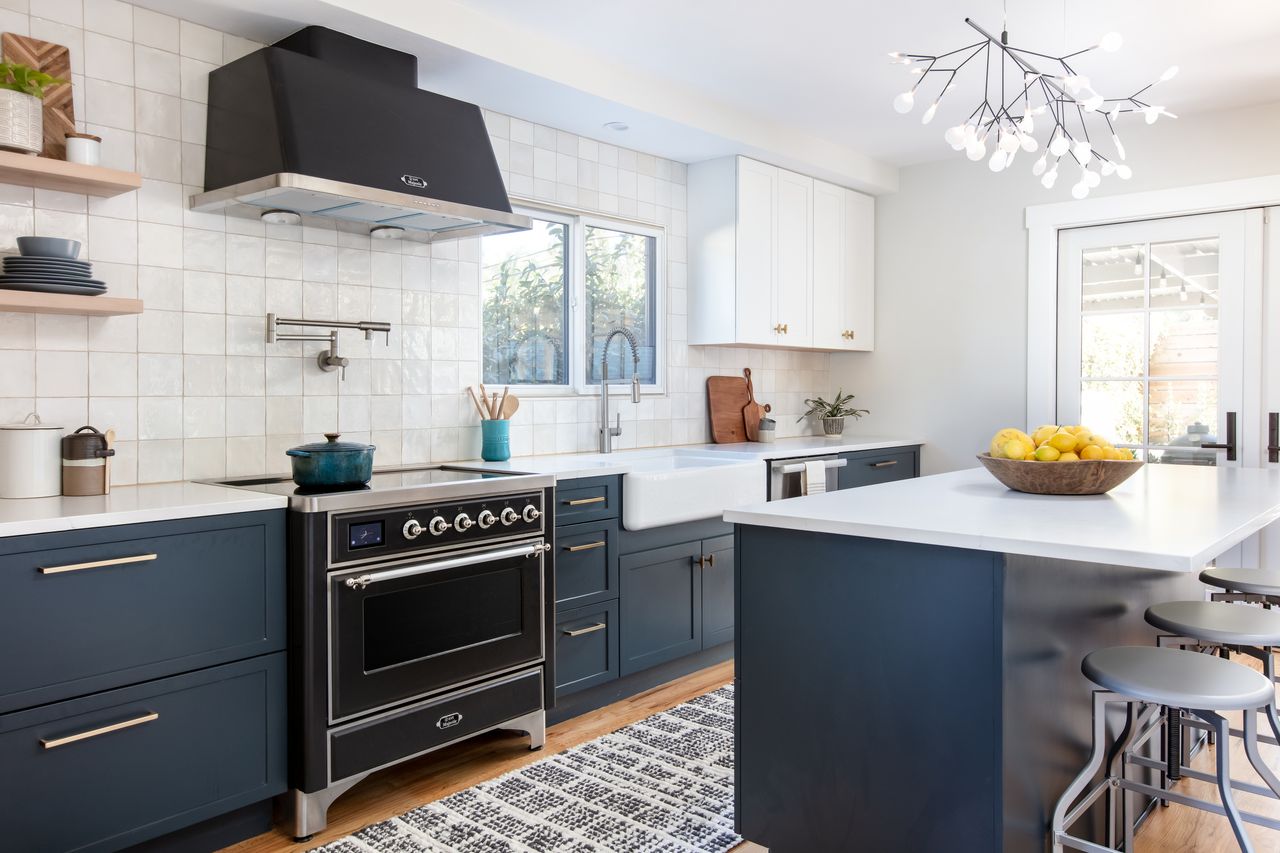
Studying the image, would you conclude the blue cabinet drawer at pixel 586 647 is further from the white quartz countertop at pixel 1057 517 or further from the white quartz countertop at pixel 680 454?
the white quartz countertop at pixel 1057 517

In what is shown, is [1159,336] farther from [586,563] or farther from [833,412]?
[586,563]

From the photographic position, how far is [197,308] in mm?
2773

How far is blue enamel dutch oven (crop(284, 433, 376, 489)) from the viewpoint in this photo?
2506mm

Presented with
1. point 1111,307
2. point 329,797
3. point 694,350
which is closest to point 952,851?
point 329,797

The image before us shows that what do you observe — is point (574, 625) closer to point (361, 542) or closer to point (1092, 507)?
point (361, 542)

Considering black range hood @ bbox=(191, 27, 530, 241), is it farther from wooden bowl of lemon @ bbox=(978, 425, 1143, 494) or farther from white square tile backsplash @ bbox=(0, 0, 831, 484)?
wooden bowl of lemon @ bbox=(978, 425, 1143, 494)

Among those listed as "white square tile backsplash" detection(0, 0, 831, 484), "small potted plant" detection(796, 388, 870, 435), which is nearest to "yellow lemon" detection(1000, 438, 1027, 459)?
"white square tile backsplash" detection(0, 0, 831, 484)

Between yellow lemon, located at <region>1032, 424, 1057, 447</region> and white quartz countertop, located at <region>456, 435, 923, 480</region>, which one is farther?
white quartz countertop, located at <region>456, 435, 923, 480</region>

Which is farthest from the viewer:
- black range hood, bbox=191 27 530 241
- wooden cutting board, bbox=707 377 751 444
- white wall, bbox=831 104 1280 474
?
white wall, bbox=831 104 1280 474

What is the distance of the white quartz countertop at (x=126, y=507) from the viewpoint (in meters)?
1.94

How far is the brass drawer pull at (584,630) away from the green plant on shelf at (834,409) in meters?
2.52

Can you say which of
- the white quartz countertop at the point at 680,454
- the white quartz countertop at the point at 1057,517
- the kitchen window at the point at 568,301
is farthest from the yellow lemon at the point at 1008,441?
the kitchen window at the point at 568,301

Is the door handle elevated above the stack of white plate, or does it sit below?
below

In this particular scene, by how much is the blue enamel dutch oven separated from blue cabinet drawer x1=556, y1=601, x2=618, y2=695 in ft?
3.14
